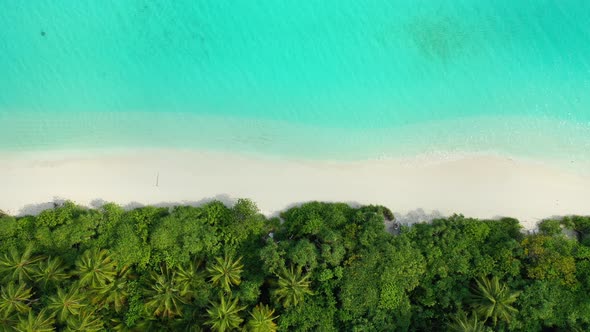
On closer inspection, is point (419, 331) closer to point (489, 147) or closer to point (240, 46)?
point (489, 147)

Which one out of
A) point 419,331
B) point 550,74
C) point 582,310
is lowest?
point 419,331

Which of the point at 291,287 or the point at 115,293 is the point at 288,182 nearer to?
the point at 291,287

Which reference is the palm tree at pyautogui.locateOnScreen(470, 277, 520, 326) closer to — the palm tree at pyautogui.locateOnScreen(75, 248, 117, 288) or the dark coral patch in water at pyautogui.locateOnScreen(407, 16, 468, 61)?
the dark coral patch in water at pyautogui.locateOnScreen(407, 16, 468, 61)

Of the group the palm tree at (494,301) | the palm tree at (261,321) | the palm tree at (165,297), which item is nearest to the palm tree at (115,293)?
the palm tree at (165,297)

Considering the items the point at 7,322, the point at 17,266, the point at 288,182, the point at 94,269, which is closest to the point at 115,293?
the point at 94,269

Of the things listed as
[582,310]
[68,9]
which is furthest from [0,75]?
[582,310]

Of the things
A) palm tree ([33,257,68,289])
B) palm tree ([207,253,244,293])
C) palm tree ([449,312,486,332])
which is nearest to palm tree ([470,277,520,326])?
palm tree ([449,312,486,332])
